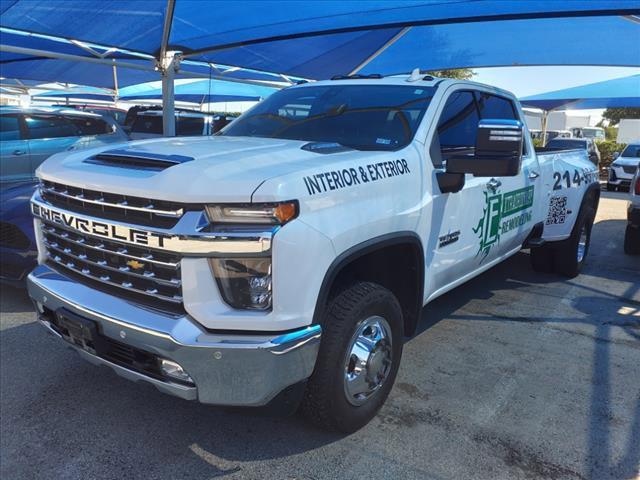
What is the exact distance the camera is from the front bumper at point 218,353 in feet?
7.11

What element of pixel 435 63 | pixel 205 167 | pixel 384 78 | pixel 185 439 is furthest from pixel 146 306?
pixel 435 63

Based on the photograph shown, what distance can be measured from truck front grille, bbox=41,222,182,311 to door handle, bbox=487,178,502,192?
2.52 meters

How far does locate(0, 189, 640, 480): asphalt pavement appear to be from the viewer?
2664 mm

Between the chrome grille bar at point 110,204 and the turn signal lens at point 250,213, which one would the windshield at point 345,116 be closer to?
the turn signal lens at point 250,213

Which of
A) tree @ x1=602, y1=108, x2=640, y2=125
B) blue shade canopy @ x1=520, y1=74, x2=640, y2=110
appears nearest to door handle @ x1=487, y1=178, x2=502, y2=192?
blue shade canopy @ x1=520, y1=74, x2=640, y2=110

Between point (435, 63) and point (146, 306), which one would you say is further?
point (435, 63)

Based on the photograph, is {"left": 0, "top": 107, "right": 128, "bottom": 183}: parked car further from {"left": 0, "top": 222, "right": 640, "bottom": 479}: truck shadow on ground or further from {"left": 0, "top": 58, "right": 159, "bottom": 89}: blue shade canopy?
{"left": 0, "top": 222, "right": 640, "bottom": 479}: truck shadow on ground

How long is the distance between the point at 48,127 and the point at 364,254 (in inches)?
342

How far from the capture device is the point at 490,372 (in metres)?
3.76

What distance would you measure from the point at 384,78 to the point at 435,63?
8416 millimetres

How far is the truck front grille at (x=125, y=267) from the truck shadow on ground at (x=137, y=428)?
0.66 m

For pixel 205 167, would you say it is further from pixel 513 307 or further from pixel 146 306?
pixel 513 307

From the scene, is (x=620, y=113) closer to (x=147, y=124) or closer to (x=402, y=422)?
(x=147, y=124)

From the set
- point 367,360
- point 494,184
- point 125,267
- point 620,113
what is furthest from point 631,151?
point 620,113
